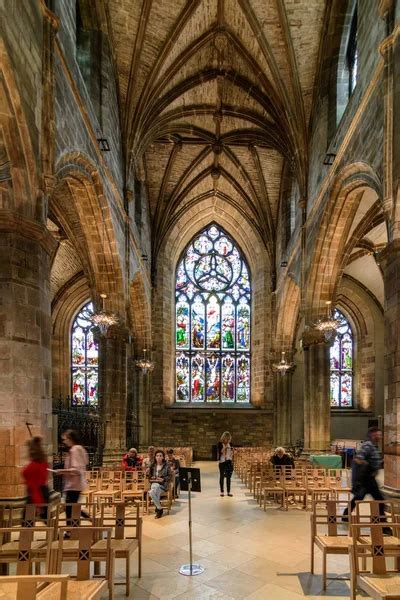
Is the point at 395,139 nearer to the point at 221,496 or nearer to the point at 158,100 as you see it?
the point at 221,496

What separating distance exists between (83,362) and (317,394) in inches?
566

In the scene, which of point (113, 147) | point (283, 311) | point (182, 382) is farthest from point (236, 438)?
point (113, 147)

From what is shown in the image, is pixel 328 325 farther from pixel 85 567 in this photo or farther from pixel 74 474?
pixel 85 567

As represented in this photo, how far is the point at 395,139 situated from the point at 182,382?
18.7 metres

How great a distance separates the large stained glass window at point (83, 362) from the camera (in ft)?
82.5

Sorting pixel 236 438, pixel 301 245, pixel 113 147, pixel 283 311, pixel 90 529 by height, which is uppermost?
pixel 113 147

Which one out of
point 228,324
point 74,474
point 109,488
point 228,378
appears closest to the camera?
point 74,474

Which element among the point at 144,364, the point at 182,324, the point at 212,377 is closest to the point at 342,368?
the point at 212,377

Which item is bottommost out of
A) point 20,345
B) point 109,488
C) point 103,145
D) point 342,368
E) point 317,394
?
point 109,488

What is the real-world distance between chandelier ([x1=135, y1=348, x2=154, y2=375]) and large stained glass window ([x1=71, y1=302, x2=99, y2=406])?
15.2ft

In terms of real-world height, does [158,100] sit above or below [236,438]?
above

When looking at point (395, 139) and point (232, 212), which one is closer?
point (395, 139)

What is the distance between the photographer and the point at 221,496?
11.2 meters

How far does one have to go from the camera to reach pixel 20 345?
6.84 meters
